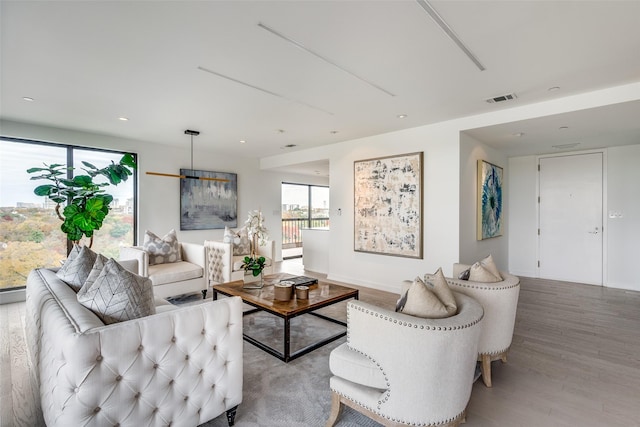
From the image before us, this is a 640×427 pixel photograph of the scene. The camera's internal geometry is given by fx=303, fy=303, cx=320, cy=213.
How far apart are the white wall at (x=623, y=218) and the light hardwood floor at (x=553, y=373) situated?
3.76 ft

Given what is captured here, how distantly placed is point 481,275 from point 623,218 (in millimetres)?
4487

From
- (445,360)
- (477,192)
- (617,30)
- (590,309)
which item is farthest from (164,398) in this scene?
(590,309)

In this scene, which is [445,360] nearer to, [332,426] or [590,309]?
[332,426]

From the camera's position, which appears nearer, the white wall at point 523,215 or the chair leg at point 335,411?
the chair leg at point 335,411

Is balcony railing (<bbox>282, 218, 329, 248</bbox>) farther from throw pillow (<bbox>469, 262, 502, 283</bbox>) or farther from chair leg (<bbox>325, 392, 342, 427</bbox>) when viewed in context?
chair leg (<bbox>325, 392, 342, 427</bbox>)

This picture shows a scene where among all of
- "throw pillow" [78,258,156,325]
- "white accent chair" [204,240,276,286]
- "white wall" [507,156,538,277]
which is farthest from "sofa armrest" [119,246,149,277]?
"white wall" [507,156,538,277]

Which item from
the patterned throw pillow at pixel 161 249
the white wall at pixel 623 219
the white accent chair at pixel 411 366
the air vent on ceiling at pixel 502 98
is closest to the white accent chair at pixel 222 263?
the patterned throw pillow at pixel 161 249

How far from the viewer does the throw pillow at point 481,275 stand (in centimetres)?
234

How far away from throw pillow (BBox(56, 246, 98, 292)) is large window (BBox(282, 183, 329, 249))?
610 centimetres

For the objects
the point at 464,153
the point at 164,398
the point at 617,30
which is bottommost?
the point at 164,398

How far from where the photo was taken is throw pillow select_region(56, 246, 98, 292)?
2.15 m

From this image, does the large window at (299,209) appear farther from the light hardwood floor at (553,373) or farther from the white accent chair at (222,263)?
the light hardwood floor at (553,373)

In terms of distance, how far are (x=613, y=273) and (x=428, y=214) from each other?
345cm

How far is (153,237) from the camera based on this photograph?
443 centimetres
